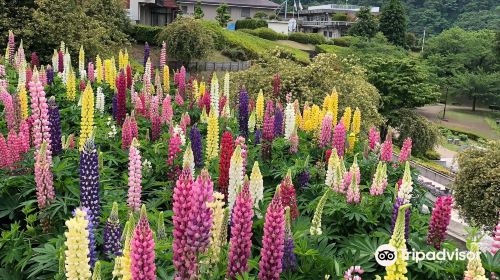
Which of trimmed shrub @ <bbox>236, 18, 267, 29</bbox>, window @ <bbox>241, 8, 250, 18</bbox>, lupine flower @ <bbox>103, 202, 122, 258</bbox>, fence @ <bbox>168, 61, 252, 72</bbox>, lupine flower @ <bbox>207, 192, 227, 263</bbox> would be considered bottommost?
fence @ <bbox>168, 61, 252, 72</bbox>

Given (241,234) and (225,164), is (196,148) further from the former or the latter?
(241,234)

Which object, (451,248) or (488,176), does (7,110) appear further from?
(488,176)

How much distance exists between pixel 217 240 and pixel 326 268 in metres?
1.09

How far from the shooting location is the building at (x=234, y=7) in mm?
55719

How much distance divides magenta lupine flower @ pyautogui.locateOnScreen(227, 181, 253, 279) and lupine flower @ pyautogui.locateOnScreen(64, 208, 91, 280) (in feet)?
3.09

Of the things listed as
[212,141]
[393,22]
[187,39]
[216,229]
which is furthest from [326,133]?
[393,22]

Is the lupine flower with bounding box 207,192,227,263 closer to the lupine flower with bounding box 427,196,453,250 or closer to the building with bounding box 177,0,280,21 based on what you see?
the lupine flower with bounding box 427,196,453,250

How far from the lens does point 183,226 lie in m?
2.99

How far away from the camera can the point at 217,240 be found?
351 centimetres

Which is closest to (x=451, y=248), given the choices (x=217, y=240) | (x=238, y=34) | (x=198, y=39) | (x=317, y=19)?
(x=217, y=240)

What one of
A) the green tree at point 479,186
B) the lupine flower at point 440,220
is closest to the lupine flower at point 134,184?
the lupine flower at point 440,220

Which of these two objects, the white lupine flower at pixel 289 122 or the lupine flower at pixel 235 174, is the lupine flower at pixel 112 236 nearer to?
the lupine flower at pixel 235 174

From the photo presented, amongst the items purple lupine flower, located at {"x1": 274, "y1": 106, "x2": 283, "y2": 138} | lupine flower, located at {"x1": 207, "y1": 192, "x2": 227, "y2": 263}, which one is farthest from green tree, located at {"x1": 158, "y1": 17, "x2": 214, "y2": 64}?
lupine flower, located at {"x1": 207, "y1": 192, "x2": 227, "y2": 263}

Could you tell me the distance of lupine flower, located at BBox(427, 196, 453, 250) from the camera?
14.7ft
